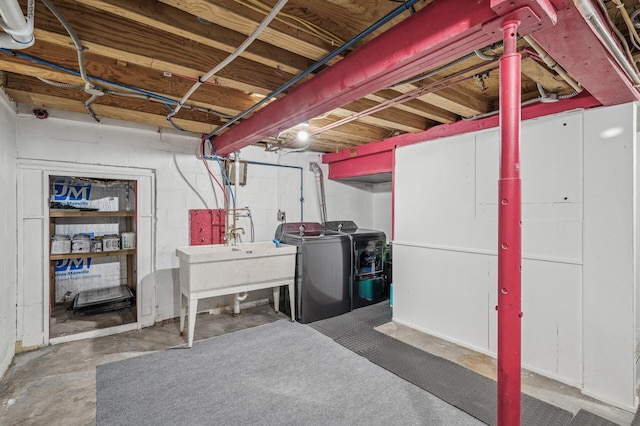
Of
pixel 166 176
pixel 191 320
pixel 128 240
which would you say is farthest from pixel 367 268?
pixel 128 240

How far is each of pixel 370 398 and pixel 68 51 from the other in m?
2.89

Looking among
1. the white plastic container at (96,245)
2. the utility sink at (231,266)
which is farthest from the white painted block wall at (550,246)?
the white plastic container at (96,245)

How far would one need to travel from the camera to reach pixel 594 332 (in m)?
2.09

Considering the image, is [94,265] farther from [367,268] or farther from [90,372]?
[367,268]

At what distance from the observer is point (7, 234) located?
2430mm

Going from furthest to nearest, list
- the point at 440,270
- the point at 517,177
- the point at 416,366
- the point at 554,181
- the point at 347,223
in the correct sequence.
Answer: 1. the point at 347,223
2. the point at 440,270
3. the point at 416,366
4. the point at 554,181
5. the point at 517,177

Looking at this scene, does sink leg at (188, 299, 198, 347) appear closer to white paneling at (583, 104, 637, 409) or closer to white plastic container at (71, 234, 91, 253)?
white plastic container at (71, 234, 91, 253)

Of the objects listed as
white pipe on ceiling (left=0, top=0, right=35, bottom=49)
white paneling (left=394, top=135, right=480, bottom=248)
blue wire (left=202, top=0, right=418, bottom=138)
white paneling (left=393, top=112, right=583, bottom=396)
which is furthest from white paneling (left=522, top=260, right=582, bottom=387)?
white pipe on ceiling (left=0, top=0, right=35, bottom=49)

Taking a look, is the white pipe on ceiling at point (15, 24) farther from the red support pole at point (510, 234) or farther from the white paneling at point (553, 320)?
the white paneling at point (553, 320)

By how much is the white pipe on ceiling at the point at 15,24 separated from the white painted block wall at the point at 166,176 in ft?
6.18

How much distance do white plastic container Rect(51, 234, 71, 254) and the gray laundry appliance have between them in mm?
2225

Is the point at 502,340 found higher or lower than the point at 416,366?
higher

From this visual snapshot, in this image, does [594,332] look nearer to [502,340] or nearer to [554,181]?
[554,181]

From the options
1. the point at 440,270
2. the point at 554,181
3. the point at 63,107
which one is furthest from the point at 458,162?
the point at 63,107
